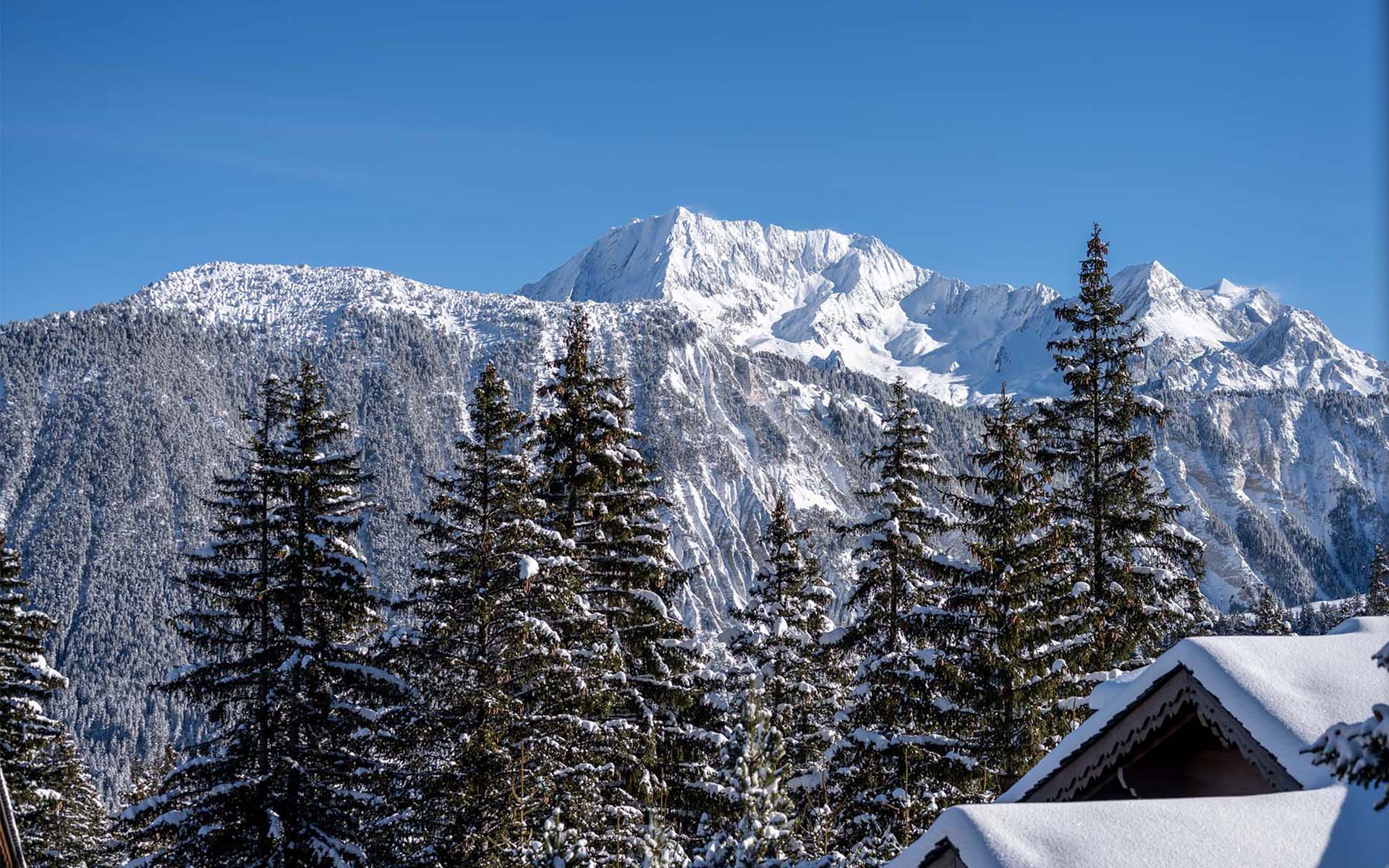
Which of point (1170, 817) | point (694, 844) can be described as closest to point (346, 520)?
point (694, 844)

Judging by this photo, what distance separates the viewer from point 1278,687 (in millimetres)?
9734

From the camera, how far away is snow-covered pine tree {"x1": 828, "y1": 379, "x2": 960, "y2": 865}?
61.6 ft

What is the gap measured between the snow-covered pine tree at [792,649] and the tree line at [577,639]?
505 millimetres

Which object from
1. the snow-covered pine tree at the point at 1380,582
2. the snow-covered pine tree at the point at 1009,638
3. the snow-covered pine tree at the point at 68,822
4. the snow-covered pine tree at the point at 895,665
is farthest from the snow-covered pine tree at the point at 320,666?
the snow-covered pine tree at the point at 1380,582

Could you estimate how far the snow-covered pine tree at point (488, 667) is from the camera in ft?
61.5

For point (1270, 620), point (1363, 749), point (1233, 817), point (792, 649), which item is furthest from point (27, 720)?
point (1270, 620)

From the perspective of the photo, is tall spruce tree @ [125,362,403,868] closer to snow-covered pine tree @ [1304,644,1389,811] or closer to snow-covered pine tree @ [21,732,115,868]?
snow-covered pine tree @ [21,732,115,868]

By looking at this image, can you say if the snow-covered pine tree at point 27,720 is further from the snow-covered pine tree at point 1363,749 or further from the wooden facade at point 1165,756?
the snow-covered pine tree at point 1363,749

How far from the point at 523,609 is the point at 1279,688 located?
43.6 ft

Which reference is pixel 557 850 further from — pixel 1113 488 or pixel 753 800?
pixel 1113 488

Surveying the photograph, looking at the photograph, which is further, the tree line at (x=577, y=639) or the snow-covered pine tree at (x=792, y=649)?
the snow-covered pine tree at (x=792, y=649)

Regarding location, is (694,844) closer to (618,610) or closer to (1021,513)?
(618,610)

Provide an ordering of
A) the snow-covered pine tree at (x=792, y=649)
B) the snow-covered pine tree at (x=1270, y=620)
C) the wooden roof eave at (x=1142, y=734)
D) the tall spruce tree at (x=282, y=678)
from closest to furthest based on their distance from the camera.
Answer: the wooden roof eave at (x=1142, y=734) → the tall spruce tree at (x=282, y=678) → the snow-covered pine tree at (x=792, y=649) → the snow-covered pine tree at (x=1270, y=620)

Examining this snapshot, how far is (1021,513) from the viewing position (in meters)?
18.4
